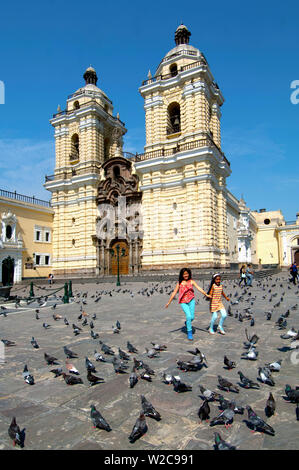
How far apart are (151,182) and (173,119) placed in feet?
22.6

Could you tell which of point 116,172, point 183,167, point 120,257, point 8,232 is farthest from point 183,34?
point 8,232

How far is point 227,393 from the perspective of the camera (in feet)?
11.1

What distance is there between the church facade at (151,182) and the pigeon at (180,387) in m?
18.4

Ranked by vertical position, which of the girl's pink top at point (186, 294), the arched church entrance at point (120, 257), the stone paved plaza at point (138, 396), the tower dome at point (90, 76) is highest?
the tower dome at point (90, 76)

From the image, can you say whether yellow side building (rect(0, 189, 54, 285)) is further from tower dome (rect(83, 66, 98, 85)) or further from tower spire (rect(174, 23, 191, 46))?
tower spire (rect(174, 23, 191, 46))

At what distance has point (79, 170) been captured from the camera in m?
31.9

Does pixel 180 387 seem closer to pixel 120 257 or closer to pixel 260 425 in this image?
pixel 260 425

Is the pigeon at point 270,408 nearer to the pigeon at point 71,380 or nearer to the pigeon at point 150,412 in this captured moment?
the pigeon at point 150,412

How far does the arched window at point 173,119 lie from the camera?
90.9ft

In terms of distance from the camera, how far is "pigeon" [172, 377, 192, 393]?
3.34 m

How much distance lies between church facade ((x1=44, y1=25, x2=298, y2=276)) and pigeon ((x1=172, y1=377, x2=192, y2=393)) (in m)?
18.4

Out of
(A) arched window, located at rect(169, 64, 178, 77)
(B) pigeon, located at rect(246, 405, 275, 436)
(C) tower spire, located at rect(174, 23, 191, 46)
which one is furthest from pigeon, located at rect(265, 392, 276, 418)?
(C) tower spire, located at rect(174, 23, 191, 46)

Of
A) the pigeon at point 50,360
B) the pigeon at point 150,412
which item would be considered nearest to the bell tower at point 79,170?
the pigeon at point 50,360
